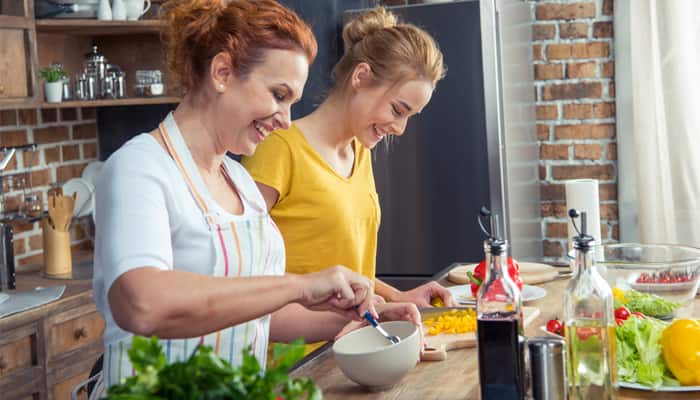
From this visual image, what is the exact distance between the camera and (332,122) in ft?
7.59

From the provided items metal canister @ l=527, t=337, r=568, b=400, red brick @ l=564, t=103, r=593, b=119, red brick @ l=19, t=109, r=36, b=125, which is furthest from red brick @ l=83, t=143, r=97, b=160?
metal canister @ l=527, t=337, r=568, b=400

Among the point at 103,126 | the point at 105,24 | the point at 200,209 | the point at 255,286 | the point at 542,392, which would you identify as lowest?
the point at 542,392

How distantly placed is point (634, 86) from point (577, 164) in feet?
1.37

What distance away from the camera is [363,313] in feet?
5.16

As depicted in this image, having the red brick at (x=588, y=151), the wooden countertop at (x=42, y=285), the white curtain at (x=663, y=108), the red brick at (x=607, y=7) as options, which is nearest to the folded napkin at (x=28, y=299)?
the wooden countertop at (x=42, y=285)

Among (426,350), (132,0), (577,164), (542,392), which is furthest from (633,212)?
(542,392)

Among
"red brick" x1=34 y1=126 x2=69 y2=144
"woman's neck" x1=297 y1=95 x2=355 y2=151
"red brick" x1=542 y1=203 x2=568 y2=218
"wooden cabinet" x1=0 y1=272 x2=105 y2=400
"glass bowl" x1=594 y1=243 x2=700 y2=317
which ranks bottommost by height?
"wooden cabinet" x1=0 y1=272 x2=105 y2=400

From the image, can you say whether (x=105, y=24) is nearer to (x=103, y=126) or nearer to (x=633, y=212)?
(x=103, y=126)

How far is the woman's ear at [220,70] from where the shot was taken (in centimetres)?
159

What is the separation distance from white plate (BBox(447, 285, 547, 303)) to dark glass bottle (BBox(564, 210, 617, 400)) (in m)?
0.78

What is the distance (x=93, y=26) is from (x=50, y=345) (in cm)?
117

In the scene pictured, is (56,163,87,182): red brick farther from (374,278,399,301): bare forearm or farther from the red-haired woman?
the red-haired woman

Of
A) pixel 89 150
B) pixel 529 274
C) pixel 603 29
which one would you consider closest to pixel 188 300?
pixel 529 274

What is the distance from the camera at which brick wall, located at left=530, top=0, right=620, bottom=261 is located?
398cm
